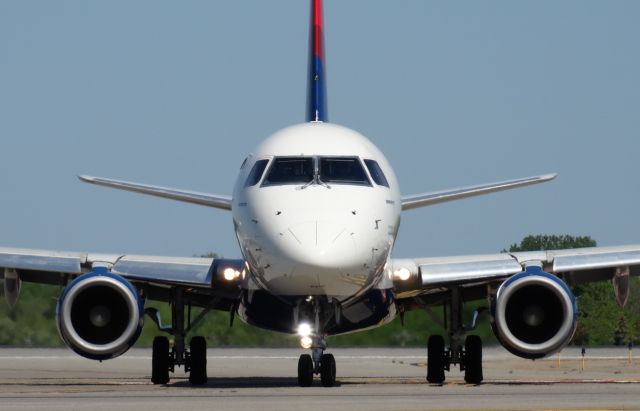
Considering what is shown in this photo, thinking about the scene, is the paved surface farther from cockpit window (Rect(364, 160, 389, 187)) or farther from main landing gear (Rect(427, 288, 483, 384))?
cockpit window (Rect(364, 160, 389, 187))

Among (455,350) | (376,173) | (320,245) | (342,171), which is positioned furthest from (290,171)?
(455,350)

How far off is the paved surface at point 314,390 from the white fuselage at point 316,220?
5.08 feet

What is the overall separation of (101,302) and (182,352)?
2852 mm

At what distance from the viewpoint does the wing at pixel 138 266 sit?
25438 millimetres

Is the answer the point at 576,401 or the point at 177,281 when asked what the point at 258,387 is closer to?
the point at 177,281

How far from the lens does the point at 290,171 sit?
921 inches

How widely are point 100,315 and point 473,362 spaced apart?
20.6ft

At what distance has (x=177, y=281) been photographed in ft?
83.7

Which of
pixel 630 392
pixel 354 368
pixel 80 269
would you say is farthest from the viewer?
pixel 354 368

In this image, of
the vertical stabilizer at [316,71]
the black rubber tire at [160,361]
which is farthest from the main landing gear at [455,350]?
the vertical stabilizer at [316,71]

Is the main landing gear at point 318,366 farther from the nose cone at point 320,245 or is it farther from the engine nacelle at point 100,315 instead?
the engine nacelle at point 100,315

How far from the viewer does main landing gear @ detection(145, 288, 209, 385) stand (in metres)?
26.7

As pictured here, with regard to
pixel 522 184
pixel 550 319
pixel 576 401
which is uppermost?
pixel 522 184

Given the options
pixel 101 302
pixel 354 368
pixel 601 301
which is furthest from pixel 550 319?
pixel 601 301
